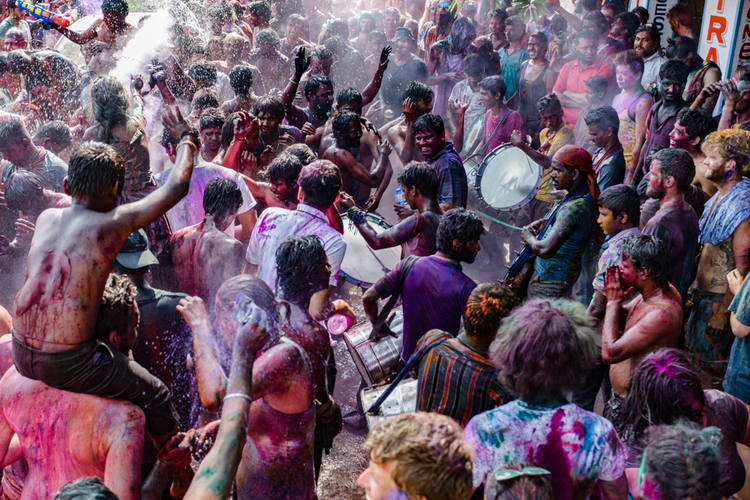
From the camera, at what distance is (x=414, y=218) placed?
180 inches

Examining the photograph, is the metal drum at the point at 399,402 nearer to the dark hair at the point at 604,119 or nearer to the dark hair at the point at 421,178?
the dark hair at the point at 421,178

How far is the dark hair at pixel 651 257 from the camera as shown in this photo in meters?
3.34

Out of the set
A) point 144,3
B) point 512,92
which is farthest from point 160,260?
point 144,3

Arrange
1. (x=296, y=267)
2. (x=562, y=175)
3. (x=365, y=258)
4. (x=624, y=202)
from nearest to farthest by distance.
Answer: (x=296, y=267)
(x=624, y=202)
(x=562, y=175)
(x=365, y=258)

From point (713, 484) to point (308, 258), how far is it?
1.93 meters

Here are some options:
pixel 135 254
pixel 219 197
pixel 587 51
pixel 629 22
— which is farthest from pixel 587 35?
pixel 135 254

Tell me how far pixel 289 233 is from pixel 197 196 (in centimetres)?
104

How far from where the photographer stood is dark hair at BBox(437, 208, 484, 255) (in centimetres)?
368

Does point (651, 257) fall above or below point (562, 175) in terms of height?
below

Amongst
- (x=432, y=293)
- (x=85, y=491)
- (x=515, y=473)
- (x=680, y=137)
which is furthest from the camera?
(x=680, y=137)

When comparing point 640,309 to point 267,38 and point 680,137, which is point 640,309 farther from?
point 267,38

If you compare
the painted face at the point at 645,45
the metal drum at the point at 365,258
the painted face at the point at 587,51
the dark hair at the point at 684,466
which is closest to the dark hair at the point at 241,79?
the metal drum at the point at 365,258

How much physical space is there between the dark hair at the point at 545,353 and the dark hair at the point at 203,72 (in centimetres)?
613

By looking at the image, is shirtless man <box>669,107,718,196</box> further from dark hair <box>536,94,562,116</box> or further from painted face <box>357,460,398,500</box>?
painted face <box>357,460,398,500</box>
